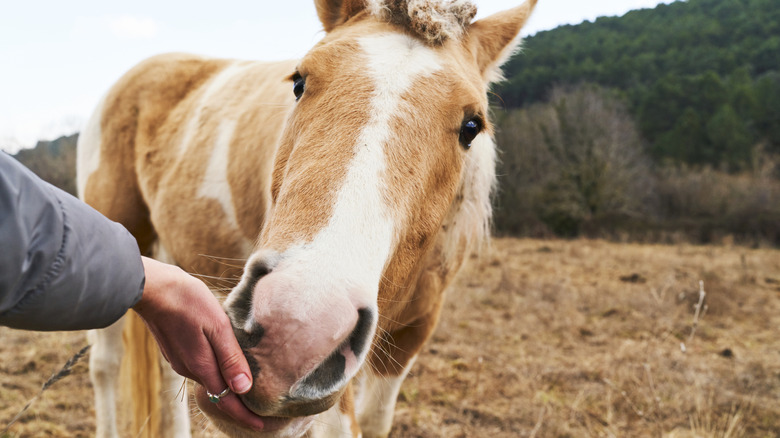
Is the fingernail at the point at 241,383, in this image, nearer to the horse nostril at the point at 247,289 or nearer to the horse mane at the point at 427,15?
the horse nostril at the point at 247,289

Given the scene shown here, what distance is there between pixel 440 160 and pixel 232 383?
3.27 feet

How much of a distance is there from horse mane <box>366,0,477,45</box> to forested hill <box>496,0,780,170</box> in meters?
37.6

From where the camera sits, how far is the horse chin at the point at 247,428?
3.81 ft

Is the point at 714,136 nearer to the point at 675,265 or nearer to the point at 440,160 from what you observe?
the point at 675,265

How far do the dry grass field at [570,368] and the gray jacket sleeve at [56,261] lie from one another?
97 centimetres

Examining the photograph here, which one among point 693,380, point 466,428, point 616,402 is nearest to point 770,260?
point 693,380

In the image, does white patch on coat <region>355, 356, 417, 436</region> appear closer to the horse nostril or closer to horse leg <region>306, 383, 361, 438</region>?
horse leg <region>306, 383, 361, 438</region>

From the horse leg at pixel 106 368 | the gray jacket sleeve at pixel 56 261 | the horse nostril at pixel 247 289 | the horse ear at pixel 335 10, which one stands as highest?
the horse ear at pixel 335 10

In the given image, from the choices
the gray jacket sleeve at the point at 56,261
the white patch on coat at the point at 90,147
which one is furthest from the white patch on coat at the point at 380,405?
the white patch on coat at the point at 90,147

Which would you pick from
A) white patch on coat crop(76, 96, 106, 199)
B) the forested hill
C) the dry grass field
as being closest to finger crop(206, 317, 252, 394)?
the dry grass field

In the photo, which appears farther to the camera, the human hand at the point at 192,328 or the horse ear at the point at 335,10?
the horse ear at the point at 335,10

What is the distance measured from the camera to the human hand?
976 millimetres

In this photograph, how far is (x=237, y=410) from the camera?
1078 mm

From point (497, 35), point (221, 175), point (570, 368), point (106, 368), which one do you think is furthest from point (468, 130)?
point (570, 368)
